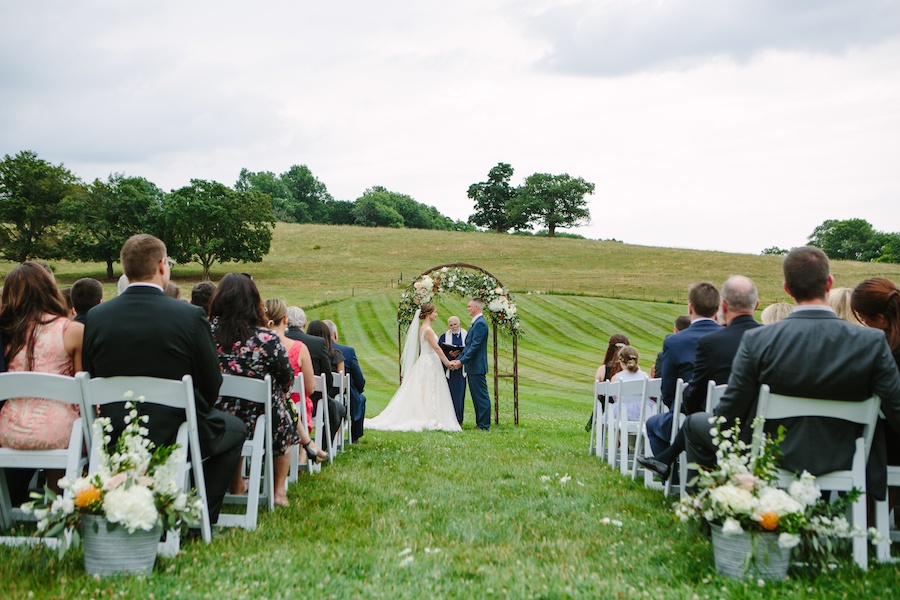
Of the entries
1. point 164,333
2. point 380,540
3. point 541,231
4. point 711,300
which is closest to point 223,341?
point 164,333

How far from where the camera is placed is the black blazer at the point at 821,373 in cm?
441

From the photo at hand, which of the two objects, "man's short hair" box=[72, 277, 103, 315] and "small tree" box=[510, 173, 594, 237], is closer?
"man's short hair" box=[72, 277, 103, 315]

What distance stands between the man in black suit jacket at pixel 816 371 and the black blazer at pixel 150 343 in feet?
11.4

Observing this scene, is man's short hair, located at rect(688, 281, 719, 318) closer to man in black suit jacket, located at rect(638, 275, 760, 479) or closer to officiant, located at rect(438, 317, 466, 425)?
man in black suit jacket, located at rect(638, 275, 760, 479)

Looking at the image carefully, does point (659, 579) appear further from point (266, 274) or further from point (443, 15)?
point (266, 274)

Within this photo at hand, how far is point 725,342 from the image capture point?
19.4ft

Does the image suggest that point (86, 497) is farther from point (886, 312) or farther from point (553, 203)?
point (553, 203)

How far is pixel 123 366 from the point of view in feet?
15.3

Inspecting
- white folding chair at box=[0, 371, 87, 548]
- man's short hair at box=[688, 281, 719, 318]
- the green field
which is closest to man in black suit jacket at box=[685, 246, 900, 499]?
the green field

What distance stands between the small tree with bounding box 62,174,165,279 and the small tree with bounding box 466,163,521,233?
54927 mm

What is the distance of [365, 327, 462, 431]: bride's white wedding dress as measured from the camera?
1432 centimetres

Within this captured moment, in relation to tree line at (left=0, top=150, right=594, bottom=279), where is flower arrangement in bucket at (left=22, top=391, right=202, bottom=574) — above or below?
below

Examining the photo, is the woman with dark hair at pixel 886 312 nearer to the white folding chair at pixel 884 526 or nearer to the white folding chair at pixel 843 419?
the white folding chair at pixel 884 526

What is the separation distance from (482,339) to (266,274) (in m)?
48.5
